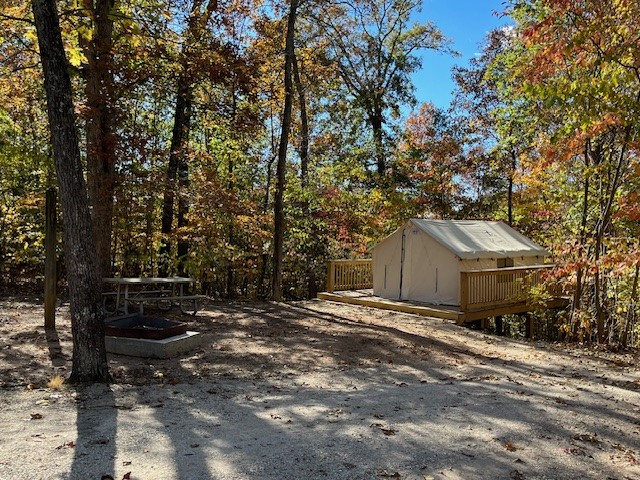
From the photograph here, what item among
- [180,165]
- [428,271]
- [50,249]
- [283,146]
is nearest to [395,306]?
[428,271]

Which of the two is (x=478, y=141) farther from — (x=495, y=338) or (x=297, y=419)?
(x=297, y=419)

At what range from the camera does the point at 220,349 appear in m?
7.27

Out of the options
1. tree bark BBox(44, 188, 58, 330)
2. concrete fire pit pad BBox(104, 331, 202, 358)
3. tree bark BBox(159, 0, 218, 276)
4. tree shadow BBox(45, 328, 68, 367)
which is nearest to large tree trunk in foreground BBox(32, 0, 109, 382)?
tree shadow BBox(45, 328, 68, 367)

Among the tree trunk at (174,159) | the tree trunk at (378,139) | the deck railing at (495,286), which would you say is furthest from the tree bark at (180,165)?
the tree trunk at (378,139)

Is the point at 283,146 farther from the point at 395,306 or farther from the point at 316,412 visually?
the point at 316,412

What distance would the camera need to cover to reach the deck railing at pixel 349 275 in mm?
15477

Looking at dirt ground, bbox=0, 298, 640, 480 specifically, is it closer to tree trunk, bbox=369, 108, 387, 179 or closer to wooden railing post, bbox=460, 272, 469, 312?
wooden railing post, bbox=460, 272, 469, 312

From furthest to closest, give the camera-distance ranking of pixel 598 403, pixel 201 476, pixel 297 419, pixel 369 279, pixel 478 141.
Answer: pixel 478 141
pixel 369 279
pixel 598 403
pixel 297 419
pixel 201 476

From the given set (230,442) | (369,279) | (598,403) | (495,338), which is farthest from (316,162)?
(230,442)

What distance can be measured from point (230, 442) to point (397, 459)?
1.14 metres

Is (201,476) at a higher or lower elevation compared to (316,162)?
lower

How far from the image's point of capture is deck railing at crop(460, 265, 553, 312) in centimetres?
1178

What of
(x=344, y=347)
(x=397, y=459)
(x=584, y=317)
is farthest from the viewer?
(x=584, y=317)

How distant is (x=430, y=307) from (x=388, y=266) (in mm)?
2302
